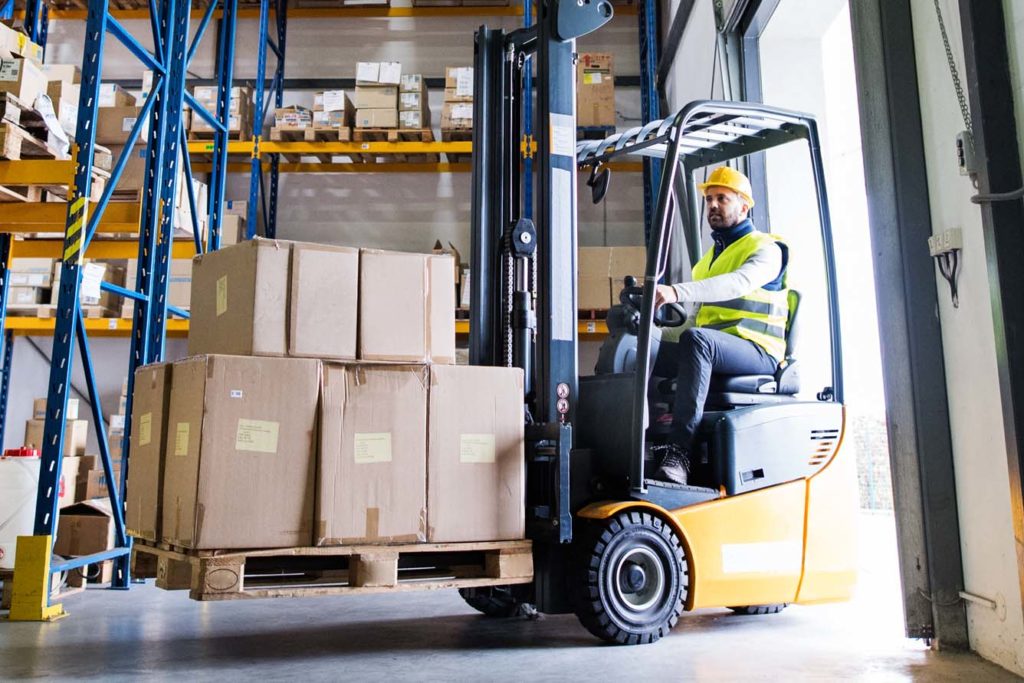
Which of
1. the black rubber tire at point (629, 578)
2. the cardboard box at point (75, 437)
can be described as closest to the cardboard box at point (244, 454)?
the black rubber tire at point (629, 578)

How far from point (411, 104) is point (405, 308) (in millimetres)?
6230

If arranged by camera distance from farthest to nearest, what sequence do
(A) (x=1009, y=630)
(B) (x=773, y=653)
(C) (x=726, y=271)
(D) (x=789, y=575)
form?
(C) (x=726, y=271)
(D) (x=789, y=575)
(B) (x=773, y=653)
(A) (x=1009, y=630)

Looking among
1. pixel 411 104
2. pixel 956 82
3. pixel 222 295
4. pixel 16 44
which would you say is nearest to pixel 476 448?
pixel 222 295

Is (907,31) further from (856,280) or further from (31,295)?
(31,295)

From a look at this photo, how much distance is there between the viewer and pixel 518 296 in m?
3.80

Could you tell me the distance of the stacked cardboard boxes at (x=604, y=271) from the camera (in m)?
8.64

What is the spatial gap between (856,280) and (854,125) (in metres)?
2.11

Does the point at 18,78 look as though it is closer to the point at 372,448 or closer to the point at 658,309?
the point at 372,448

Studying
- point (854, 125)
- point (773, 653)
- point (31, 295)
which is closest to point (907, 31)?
point (773, 653)

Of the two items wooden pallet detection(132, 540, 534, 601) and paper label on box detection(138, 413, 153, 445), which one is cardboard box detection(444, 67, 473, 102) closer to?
paper label on box detection(138, 413, 153, 445)

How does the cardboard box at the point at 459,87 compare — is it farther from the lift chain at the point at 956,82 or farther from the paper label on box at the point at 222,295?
the lift chain at the point at 956,82

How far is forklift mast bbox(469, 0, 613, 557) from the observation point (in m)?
3.72

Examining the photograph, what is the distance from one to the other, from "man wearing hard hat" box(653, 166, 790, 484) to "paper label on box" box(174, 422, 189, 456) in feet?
6.14

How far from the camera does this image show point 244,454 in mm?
3008
